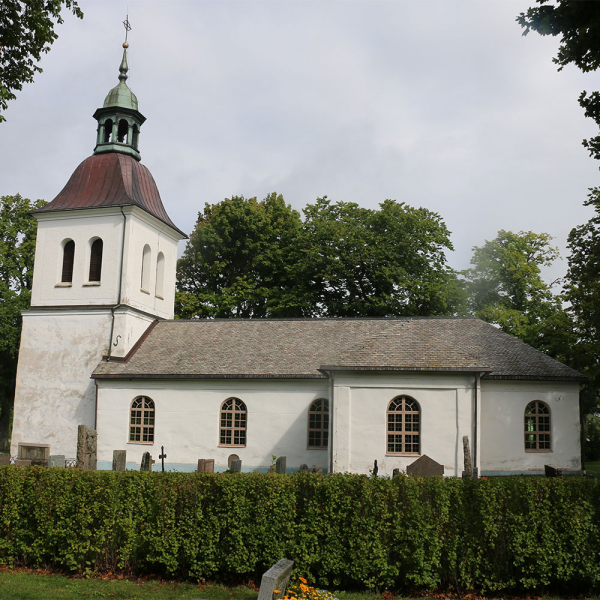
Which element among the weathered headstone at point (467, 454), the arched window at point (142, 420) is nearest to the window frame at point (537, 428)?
the weathered headstone at point (467, 454)

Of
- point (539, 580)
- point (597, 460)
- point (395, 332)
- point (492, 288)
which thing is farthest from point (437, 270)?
point (539, 580)

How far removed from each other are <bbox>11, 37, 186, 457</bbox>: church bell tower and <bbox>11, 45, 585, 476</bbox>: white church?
7 centimetres

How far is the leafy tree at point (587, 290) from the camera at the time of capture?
2481cm

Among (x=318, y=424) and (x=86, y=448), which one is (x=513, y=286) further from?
(x=86, y=448)

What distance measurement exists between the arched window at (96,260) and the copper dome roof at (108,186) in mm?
1744

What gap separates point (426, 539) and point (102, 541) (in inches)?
215

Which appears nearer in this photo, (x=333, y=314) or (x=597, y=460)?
(x=333, y=314)

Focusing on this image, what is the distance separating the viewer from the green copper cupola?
2980 cm

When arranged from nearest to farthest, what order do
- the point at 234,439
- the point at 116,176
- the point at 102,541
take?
1. the point at 102,541
2. the point at 234,439
3. the point at 116,176

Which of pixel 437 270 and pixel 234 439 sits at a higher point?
pixel 437 270

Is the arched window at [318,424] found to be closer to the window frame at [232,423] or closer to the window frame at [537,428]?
the window frame at [232,423]

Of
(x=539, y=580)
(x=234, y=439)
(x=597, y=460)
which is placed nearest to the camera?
(x=539, y=580)

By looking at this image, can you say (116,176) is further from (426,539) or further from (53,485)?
(426,539)

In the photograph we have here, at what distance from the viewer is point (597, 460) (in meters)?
43.1
